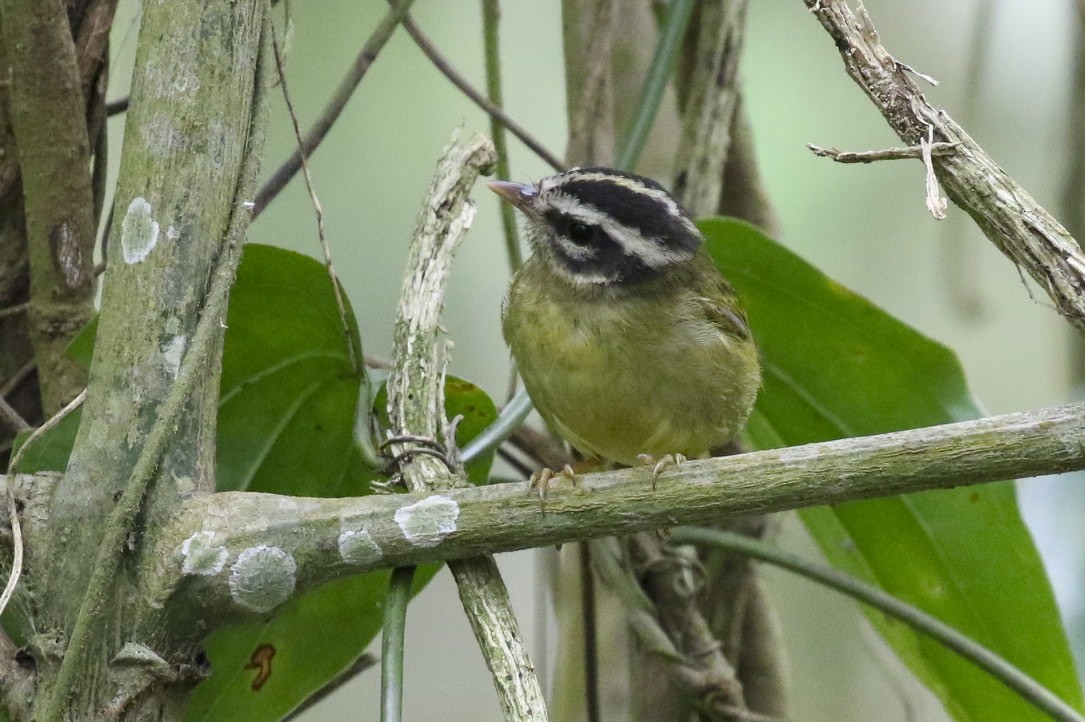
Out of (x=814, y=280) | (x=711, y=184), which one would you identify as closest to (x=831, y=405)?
(x=814, y=280)

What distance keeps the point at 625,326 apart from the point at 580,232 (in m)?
0.22

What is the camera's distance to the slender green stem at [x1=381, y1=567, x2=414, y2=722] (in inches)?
56.6

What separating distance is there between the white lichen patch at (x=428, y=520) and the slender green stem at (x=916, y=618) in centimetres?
94

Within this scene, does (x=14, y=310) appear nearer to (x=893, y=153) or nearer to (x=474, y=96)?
(x=474, y=96)

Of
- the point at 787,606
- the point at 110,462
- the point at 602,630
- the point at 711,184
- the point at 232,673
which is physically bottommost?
the point at 787,606

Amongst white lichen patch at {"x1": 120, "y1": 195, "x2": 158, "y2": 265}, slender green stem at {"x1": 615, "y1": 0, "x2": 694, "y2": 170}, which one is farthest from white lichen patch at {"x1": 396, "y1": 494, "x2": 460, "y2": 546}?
slender green stem at {"x1": 615, "y1": 0, "x2": 694, "y2": 170}

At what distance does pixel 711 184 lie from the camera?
2746mm

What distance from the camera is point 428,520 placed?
146cm

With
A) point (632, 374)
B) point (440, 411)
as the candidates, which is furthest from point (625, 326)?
point (440, 411)

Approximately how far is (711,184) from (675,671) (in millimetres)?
1134

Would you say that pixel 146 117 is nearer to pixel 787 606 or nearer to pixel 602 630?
pixel 602 630

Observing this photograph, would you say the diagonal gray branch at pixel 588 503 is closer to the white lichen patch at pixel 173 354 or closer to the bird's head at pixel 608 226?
the white lichen patch at pixel 173 354

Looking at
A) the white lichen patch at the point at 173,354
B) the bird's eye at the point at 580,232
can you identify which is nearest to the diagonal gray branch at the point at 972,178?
the bird's eye at the point at 580,232

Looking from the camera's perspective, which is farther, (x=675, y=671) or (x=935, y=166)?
(x=675, y=671)
